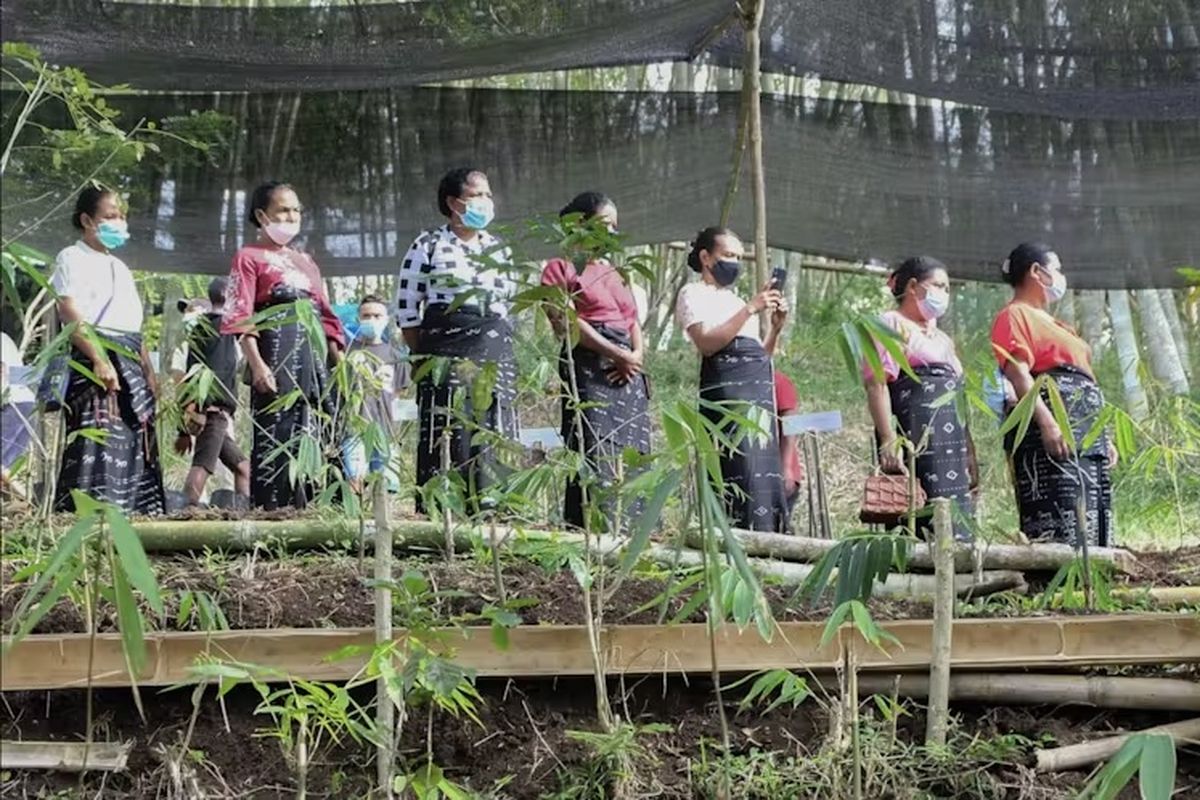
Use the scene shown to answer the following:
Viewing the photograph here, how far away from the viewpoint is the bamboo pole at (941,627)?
89.1 inches

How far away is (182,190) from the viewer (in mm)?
4766

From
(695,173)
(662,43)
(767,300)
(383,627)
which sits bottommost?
(383,627)

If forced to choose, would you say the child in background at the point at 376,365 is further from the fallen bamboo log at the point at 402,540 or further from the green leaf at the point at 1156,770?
the green leaf at the point at 1156,770

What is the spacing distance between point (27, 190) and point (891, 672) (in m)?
3.21

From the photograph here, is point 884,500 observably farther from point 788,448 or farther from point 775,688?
point 775,688

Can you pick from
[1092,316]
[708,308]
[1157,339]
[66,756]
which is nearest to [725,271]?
[708,308]

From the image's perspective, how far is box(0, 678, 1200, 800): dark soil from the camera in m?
2.29

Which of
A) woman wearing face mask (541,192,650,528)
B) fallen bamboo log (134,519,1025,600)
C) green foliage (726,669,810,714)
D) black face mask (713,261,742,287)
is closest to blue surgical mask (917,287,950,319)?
black face mask (713,261,742,287)

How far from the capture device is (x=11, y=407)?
2.89m

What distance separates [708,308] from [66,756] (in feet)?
7.35

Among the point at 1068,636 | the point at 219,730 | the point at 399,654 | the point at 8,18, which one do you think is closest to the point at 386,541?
the point at 399,654

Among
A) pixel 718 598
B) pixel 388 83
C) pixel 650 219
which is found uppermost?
pixel 388 83

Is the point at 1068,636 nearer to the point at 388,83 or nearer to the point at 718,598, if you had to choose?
the point at 718,598

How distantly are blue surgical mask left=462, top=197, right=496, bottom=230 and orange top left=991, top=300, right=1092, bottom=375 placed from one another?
1.52 m
